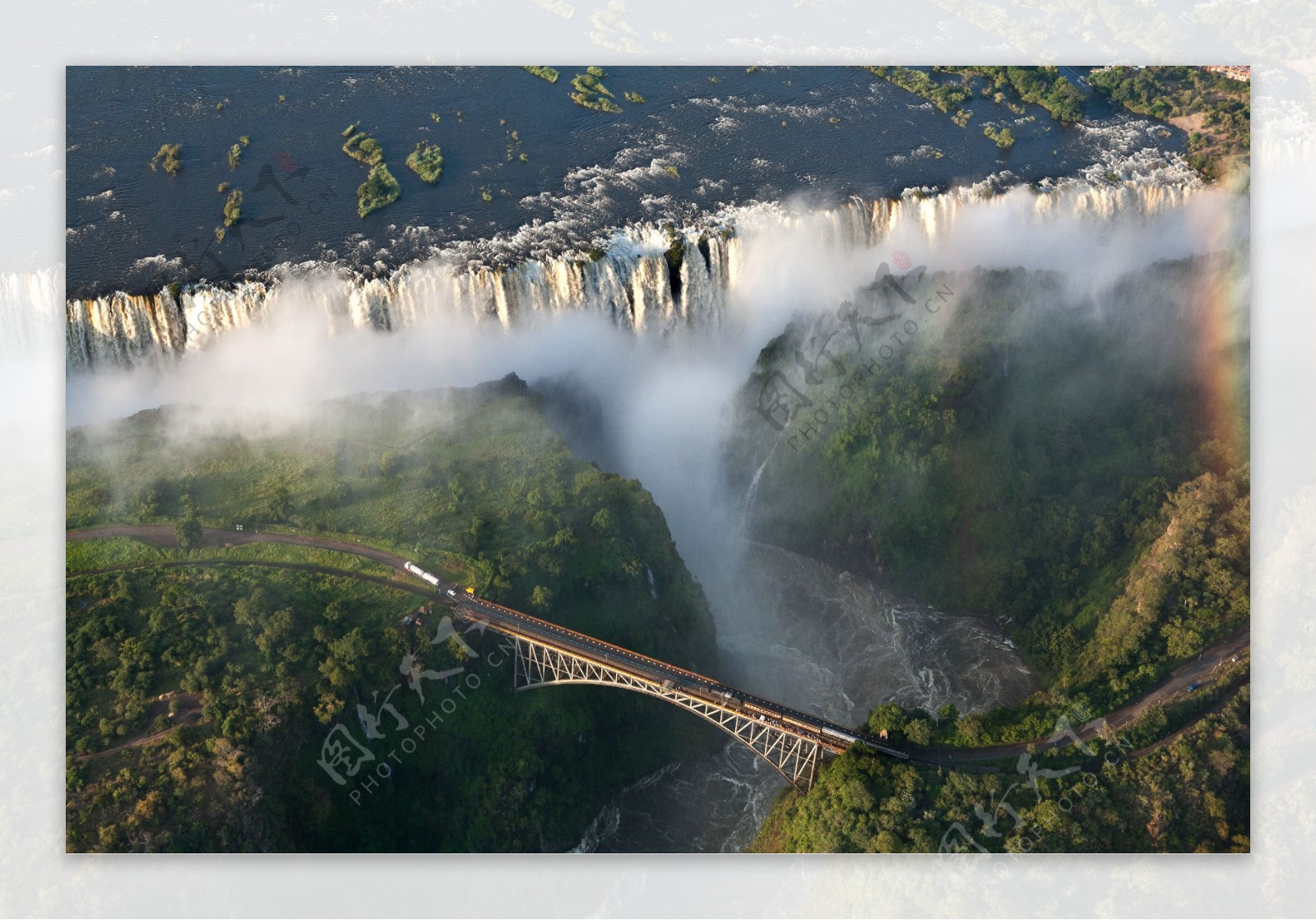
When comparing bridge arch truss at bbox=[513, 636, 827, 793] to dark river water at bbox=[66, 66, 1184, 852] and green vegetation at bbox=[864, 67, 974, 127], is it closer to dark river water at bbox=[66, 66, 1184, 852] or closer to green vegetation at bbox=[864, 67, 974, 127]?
dark river water at bbox=[66, 66, 1184, 852]

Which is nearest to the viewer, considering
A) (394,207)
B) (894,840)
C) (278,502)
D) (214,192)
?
(894,840)

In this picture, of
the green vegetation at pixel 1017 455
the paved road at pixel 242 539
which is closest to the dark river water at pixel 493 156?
the green vegetation at pixel 1017 455

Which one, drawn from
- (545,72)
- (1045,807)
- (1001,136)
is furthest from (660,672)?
(1001,136)

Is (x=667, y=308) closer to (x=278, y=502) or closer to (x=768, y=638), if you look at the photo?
(x=768, y=638)

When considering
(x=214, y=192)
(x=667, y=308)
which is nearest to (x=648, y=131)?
(x=667, y=308)

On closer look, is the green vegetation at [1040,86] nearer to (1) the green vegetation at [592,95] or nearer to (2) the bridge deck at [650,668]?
(1) the green vegetation at [592,95]
